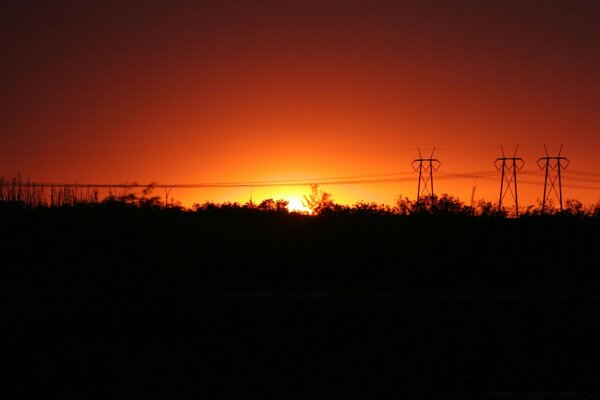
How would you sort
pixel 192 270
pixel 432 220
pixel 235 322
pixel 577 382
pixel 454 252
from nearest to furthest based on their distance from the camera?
1. pixel 577 382
2. pixel 235 322
3. pixel 192 270
4. pixel 454 252
5. pixel 432 220

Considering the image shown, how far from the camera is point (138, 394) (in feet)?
57.1

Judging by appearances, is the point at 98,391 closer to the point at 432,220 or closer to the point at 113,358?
the point at 113,358

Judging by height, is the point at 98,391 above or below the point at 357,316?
below

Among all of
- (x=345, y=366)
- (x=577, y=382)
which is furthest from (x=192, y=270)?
(x=577, y=382)

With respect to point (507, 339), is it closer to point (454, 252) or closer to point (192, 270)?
point (192, 270)

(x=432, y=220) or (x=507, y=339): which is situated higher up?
(x=432, y=220)

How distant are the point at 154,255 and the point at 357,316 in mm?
5672

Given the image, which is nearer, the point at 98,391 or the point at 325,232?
the point at 98,391

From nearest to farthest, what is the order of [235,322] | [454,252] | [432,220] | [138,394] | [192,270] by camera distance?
[138,394] < [235,322] < [192,270] < [454,252] < [432,220]

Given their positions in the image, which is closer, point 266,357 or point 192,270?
point 266,357

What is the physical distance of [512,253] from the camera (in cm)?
3772

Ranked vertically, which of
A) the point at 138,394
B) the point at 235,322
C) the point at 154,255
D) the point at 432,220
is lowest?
the point at 138,394

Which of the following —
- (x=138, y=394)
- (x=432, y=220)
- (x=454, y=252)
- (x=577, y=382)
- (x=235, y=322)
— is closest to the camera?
(x=138, y=394)

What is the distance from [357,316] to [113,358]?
20.9 feet
